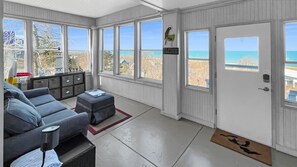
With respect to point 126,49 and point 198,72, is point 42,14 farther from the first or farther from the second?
point 198,72

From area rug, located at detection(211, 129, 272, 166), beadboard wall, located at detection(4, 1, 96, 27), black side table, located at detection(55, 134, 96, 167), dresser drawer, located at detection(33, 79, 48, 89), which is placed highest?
beadboard wall, located at detection(4, 1, 96, 27)

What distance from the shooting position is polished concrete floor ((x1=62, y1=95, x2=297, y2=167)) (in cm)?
213

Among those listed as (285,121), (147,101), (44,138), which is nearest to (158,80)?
(147,101)

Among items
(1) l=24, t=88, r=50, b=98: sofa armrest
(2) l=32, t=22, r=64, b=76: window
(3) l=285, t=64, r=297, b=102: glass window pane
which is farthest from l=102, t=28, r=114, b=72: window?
(3) l=285, t=64, r=297, b=102: glass window pane

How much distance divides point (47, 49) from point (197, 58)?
4.64 metres

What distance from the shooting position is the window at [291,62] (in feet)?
7.46

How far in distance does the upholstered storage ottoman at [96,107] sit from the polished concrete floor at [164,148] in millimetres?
453

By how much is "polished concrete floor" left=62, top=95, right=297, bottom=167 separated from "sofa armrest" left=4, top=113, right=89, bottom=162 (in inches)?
26.7

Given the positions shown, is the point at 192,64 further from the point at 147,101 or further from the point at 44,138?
the point at 44,138

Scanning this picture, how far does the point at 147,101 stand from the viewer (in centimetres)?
455

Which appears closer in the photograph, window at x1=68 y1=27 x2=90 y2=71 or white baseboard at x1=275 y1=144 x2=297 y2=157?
white baseboard at x1=275 y1=144 x2=297 y2=157

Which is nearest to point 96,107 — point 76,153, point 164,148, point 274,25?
point 164,148

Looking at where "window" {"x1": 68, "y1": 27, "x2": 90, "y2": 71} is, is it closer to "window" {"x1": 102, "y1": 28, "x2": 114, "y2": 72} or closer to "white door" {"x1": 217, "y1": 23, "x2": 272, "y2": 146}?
"window" {"x1": 102, "y1": 28, "x2": 114, "y2": 72}

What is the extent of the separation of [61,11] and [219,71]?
5.09 metres
